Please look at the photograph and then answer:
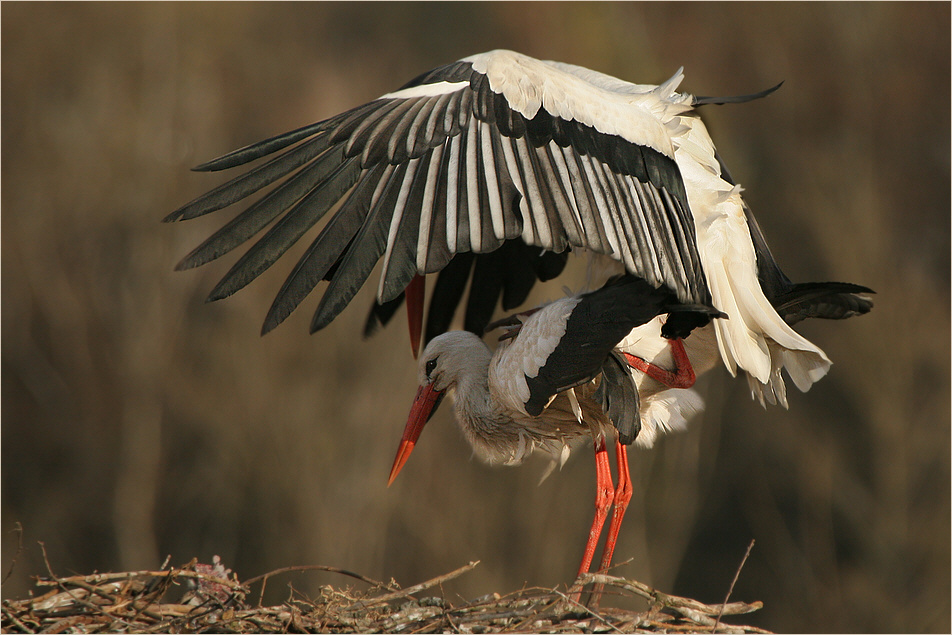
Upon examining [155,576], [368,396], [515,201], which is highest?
[515,201]

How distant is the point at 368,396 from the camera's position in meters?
8.62

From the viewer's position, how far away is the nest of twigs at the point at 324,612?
9.48 feet

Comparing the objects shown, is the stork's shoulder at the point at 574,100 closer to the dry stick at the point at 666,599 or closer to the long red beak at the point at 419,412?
the dry stick at the point at 666,599

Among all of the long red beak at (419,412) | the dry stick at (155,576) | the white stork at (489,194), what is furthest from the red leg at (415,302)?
the dry stick at (155,576)

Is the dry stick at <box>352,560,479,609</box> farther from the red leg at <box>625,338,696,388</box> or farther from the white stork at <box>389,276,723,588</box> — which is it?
the red leg at <box>625,338,696,388</box>

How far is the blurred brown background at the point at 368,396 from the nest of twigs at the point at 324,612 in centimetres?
515

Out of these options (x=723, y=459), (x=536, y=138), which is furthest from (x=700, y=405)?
(x=723, y=459)

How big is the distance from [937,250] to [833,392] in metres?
1.66

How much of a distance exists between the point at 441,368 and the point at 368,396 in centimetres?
508

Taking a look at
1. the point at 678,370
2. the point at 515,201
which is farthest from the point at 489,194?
the point at 678,370

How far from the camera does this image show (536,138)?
248cm

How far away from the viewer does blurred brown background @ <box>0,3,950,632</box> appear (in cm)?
822

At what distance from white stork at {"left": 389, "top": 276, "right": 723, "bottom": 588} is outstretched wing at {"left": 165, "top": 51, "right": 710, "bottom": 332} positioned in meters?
0.22

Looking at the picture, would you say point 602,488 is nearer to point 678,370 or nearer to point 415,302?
point 678,370
